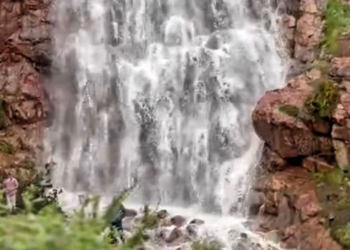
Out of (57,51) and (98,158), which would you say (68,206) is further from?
(57,51)

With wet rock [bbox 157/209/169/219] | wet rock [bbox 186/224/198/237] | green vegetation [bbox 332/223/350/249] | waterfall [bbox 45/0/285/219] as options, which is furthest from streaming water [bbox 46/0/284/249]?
green vegetation [bbox 332/223/350/249]

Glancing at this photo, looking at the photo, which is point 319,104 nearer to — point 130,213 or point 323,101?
point 323,101

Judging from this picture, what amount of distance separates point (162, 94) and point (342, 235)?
484 cm

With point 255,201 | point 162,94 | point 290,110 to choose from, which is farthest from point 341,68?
point 162,94

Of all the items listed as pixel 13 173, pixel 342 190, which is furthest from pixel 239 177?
pixel 13 173

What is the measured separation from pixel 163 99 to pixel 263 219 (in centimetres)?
339

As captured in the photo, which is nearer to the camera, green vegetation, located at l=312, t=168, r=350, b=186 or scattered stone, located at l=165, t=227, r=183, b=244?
green vegetation, located at l=312, t=168, r=350, b=186

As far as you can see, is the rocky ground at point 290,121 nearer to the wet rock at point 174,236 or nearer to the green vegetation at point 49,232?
the wet rock at point 174,236

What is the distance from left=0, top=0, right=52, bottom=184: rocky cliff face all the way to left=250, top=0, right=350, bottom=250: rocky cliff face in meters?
4.41

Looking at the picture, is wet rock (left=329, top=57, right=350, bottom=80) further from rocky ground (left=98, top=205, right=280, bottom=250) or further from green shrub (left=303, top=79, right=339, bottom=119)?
rocky ground (left=98, top=205, right=280, bottom=250)

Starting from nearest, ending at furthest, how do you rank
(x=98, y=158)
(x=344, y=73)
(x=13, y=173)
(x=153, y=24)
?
(x=344, y=73) → (x=13, y=173) → (x=98, y=158) → (x=153, y=24)

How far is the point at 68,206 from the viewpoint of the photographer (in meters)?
12.1

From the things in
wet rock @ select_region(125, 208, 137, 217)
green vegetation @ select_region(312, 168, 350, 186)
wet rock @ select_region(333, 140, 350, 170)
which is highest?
wet rock @ select_region(333, 140, 350, 170)

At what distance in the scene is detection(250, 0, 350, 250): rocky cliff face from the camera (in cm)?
1038
